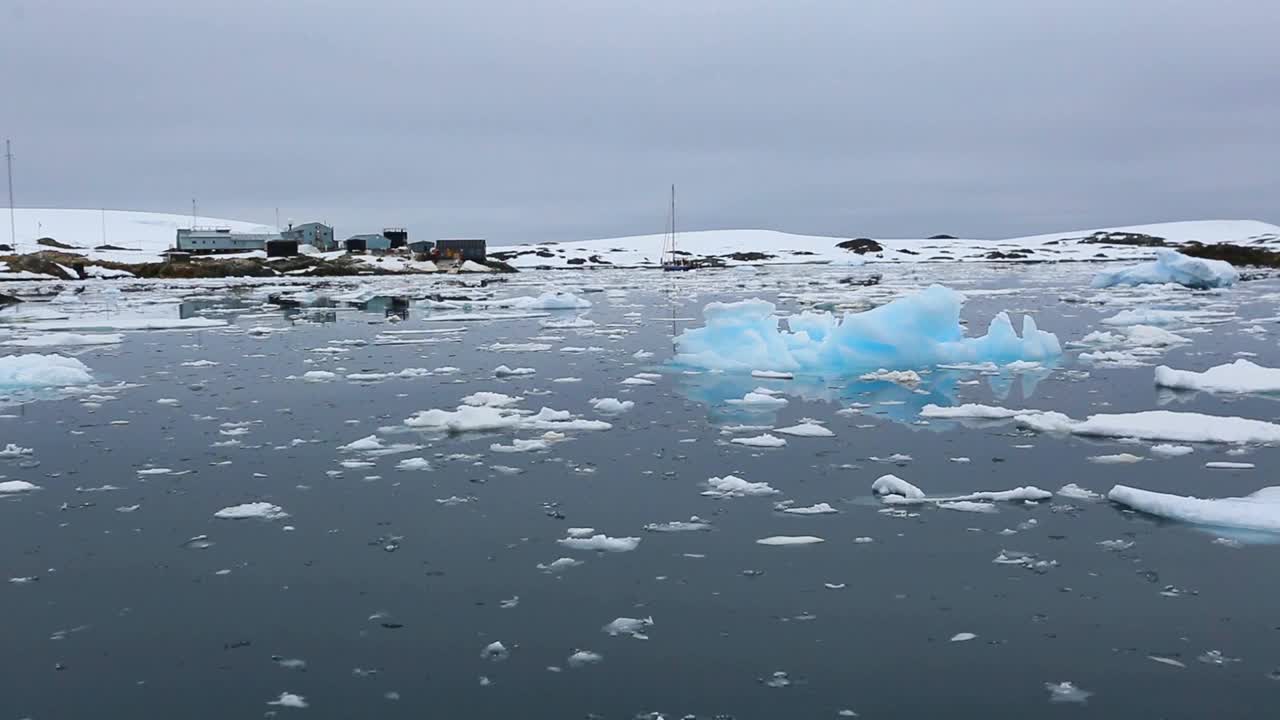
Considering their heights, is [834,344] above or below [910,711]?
above

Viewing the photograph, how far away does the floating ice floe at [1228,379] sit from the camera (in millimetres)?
10078

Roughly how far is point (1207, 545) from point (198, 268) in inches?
2105

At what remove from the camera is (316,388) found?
435 inches

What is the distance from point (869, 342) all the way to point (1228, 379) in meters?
3.95

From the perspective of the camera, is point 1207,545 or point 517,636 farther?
point 1207,545

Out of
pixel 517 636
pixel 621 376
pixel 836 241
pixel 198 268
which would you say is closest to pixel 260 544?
pixel 517 636

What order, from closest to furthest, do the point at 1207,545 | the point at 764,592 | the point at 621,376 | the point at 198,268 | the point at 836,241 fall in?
the point at 764,592
the point at 1207,545
the point at 621,376
the point at 198,268
the point at 836,241

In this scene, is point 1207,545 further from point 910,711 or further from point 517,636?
point 517,636

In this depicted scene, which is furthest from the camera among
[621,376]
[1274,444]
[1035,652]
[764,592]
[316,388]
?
[621,376]

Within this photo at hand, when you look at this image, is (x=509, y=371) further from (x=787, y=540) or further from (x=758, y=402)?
(x=787, y=540)

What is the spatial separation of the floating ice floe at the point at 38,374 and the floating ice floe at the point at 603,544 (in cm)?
841

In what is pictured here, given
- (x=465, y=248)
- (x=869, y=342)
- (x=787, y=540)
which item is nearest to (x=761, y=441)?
(x=787, y=540)

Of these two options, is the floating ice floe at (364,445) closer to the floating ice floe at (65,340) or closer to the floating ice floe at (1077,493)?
the floating ice floe at (1077,493)

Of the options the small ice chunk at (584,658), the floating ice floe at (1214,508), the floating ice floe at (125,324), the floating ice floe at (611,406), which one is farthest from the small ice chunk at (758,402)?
the floating ice floe at (125,324)
